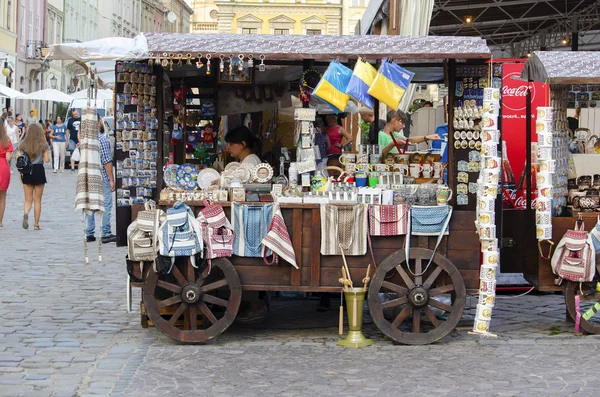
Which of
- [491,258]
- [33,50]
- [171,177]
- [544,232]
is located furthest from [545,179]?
[33,50]

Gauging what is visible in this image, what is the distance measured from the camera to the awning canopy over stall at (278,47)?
25.6 feet

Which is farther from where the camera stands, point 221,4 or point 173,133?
→ point 221,4

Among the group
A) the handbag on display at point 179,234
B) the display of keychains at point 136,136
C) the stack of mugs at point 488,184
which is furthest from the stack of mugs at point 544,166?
the display of keychains at point 136,136

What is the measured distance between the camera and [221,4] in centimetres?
7438

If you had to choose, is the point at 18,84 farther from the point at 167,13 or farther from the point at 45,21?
the point at 167,13

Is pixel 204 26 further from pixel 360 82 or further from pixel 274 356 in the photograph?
pixel 274 356

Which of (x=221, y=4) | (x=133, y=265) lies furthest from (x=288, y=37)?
(x=221, y=4)

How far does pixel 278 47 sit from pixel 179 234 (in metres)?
1.60

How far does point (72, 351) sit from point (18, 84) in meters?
44.7

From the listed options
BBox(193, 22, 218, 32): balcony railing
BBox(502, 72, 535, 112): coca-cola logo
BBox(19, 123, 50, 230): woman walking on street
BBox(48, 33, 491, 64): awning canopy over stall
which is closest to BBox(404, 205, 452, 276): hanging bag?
BBox(48, 33, 491, 64): awning canopy over stall

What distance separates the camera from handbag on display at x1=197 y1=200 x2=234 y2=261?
7.84m

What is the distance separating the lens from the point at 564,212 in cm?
884

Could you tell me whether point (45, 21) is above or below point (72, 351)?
above

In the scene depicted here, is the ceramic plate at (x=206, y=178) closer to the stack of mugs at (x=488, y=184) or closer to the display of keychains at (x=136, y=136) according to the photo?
the display of keychains at (x=136, y=136)
